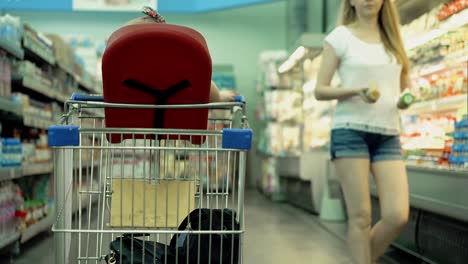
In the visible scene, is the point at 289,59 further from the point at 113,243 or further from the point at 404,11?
the point at 113,243

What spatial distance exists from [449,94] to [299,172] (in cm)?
334

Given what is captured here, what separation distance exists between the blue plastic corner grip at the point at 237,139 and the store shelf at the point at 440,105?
8.85 feet

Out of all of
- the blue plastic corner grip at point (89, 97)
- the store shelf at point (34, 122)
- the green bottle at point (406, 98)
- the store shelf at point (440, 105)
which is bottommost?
the store shelf at point (34, 122)

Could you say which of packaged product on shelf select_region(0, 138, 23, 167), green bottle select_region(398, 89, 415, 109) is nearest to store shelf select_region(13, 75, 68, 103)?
packaged product on shelf select_region(0, 138, 23, 167)

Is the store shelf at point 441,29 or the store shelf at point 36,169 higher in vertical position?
the store shelf at point 441,29

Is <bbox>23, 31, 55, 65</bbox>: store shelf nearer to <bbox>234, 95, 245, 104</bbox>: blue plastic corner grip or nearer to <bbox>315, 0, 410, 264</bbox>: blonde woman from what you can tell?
<bbox>315, 0, 410, 264</bbox>: blonde woman

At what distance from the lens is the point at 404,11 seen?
5012 mm

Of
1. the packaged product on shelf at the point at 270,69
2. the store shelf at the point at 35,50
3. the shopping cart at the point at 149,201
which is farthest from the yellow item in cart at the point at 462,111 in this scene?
the packaged product on shelf at the point at 270,69

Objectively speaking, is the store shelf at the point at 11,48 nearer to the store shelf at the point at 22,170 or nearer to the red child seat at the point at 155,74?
the store shelf at the point at 22,170

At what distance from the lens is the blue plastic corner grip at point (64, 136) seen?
1841 mm

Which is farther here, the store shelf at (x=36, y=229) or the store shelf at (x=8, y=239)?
the store shelf at (x=36, y=229)

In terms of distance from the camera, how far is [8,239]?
3980 millimetres

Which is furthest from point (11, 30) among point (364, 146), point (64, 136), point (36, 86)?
point (64, 136)

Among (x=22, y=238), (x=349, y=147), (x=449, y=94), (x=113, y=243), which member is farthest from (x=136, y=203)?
(x=449, y=94)
